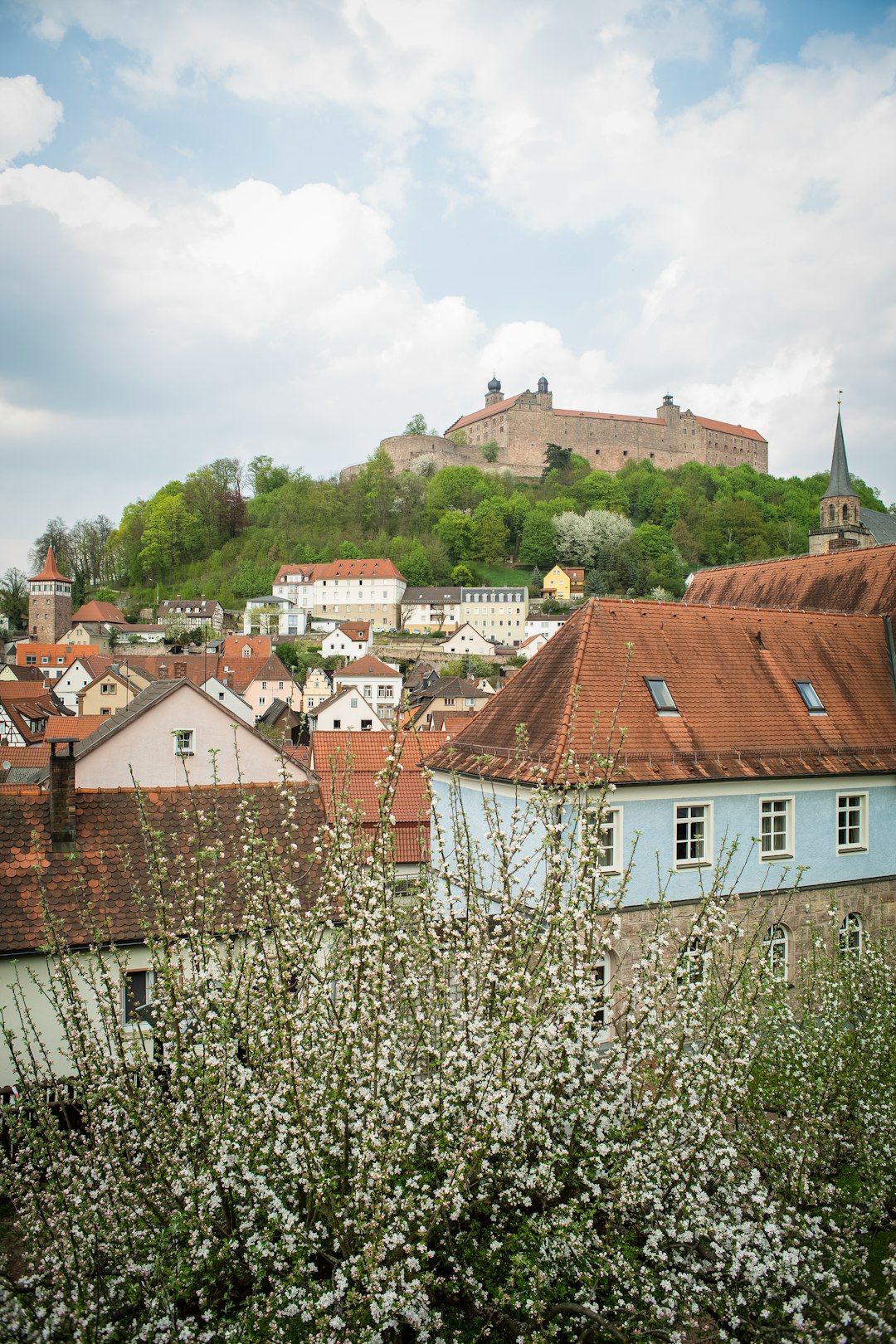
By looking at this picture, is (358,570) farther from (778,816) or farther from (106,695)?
(778,816)

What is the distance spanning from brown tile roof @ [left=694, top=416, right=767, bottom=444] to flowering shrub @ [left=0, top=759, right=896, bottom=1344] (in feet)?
463

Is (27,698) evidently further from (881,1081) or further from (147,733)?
(881,1081)

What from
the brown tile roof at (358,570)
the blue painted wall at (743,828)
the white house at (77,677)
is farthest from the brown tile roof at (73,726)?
the brown tile roof at (358,570)

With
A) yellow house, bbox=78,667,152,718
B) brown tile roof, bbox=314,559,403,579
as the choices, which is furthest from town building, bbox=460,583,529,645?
yellow house, bbox=78,667,152,718

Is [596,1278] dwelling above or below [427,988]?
below

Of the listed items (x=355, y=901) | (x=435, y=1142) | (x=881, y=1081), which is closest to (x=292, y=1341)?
(x=435, y=1142)

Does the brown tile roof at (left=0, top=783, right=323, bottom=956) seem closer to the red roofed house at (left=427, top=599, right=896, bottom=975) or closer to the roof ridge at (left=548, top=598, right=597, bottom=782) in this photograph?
the red roofed house at (left=427, top=599, right=896, bottom=975)

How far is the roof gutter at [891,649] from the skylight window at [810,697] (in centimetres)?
234

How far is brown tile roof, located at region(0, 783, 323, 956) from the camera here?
10.5 metres

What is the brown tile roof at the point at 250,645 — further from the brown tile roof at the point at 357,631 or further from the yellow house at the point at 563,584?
the yellow house at the point at 563,584

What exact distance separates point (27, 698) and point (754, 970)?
54130 millimetres

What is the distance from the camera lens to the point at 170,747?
18469 mm

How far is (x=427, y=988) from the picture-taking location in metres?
5.57

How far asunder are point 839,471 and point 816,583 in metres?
33.8
